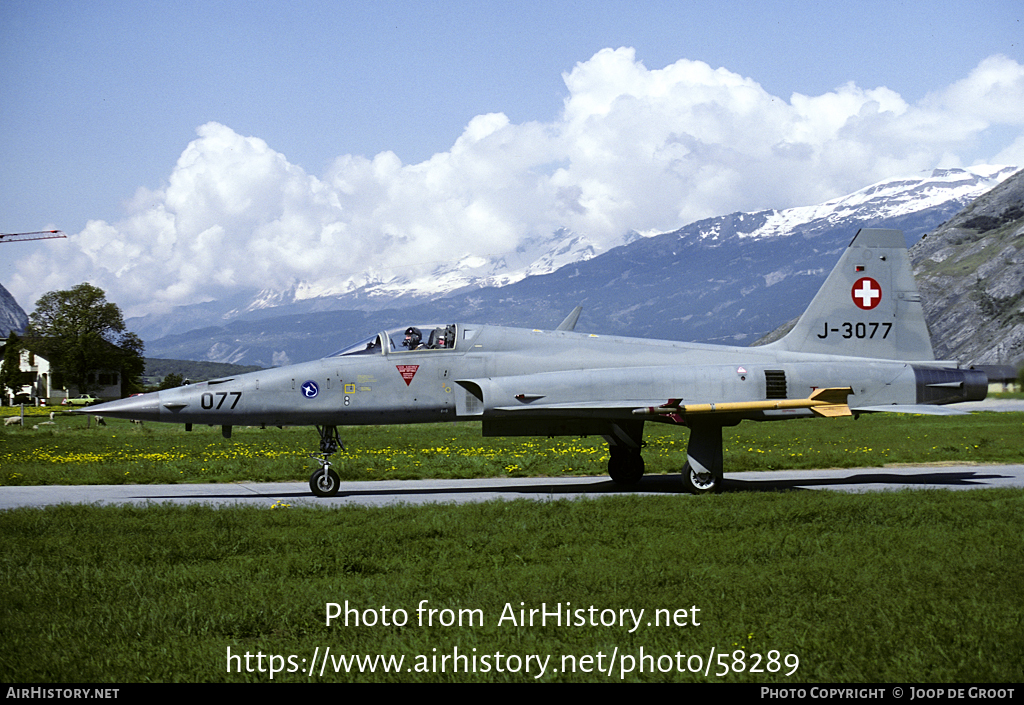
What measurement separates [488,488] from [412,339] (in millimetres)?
3171

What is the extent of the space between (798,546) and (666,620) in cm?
333

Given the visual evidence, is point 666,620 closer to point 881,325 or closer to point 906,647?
point 906,647

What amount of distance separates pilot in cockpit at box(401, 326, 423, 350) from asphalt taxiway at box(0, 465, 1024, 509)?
2.69m

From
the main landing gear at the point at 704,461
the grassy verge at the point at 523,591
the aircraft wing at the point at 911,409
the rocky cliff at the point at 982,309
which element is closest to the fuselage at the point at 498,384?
the aircraft wing at the point at 911,409

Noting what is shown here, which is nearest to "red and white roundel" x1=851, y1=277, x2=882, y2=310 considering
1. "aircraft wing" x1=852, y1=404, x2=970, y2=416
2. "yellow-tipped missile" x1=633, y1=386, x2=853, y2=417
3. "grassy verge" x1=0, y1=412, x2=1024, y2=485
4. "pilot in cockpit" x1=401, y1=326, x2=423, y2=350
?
"aircraft wing" x1=852, y1=404, x2=970, y2=416

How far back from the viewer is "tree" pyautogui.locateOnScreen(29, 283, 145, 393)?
9612 centimetres

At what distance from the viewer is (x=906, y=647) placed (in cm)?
608

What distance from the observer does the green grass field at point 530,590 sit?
591 centimetres

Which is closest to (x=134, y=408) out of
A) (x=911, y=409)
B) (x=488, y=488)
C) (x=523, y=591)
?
(x=488, y=488)

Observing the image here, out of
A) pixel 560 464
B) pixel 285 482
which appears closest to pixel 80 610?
pixel 285 482

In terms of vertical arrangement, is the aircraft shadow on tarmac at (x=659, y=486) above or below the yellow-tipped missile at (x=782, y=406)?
below

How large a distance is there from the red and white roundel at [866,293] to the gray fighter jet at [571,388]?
0.73 m

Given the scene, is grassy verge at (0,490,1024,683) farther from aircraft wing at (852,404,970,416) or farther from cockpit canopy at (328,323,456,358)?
cockpit canopy at (328,323,456,358)

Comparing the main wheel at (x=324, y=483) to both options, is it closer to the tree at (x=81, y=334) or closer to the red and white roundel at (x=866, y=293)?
the red and white roundel at (x=866, y=293)
